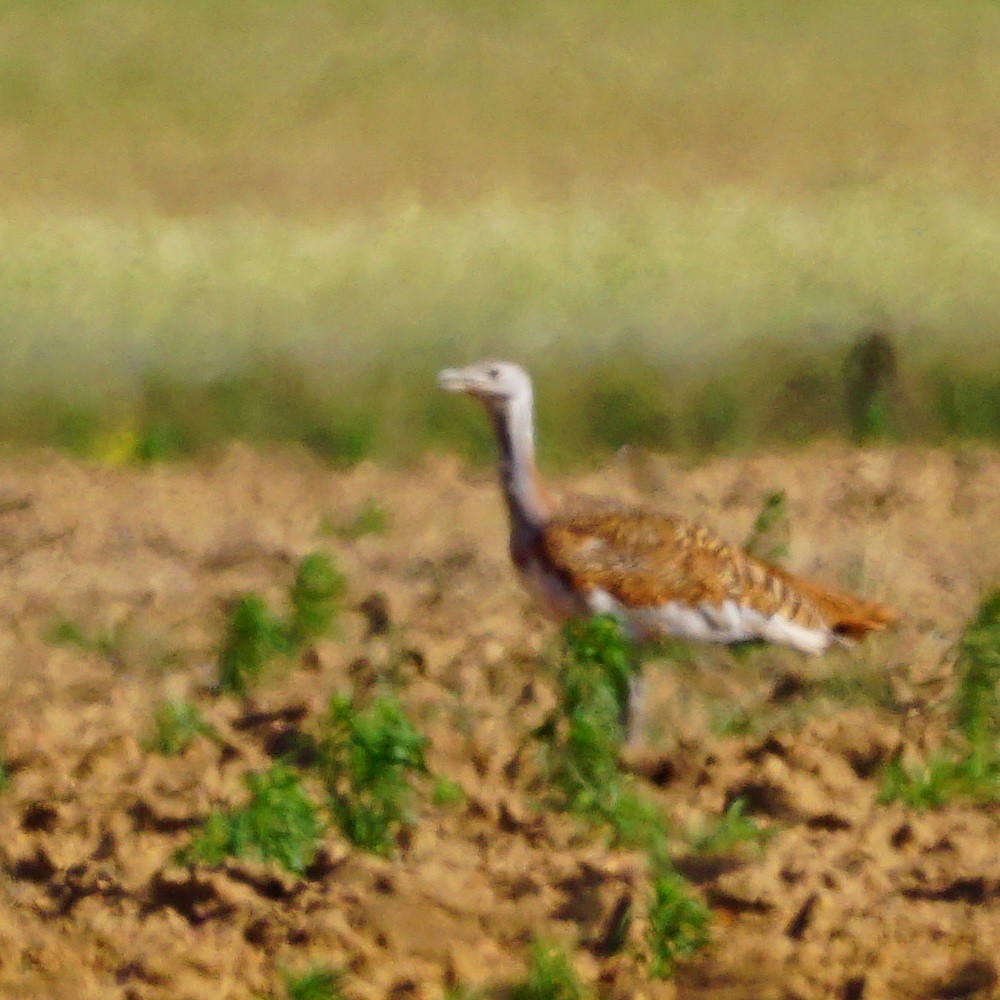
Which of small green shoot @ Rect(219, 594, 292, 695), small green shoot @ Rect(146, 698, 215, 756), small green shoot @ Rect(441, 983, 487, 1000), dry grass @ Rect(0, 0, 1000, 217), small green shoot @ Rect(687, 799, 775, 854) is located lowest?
small green shoot @ Rect(441, 983, 487, 1000)

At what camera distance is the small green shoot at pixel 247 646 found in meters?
6.97

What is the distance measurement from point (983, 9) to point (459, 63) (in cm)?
350

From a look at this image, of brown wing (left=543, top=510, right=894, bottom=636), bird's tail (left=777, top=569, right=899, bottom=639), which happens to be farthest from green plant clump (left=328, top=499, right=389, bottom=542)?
bird's tail (left=777, top=569, right=899, bottom=639)

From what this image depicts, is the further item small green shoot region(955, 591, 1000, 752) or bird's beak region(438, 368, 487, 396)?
bird's beak region(438, 368, 487, 396)

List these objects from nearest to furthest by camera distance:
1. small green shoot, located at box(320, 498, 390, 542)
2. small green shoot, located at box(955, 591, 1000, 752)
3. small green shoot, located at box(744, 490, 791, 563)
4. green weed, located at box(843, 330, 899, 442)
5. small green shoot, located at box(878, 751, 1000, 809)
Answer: small green shoot, located at box(878, 751, 1000, 809) < small green shoot, located at box(955, 591, 1000, 752) < small green shoot, located at box(744, 490, 791, 563) < small green shoot, located at box(320, 498, 390, 542) < green weed, located at box(843, 330, 899, 442)

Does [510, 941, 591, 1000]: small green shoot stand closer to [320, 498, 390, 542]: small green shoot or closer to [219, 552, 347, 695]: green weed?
[219, 552, 347, 695]: green weed

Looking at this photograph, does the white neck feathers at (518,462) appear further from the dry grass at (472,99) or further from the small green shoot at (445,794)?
the dry grass at (472,99)

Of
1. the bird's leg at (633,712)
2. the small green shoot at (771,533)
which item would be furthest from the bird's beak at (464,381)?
the bird's leg at (633,712)

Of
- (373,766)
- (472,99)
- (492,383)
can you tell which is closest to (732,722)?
(492,383)

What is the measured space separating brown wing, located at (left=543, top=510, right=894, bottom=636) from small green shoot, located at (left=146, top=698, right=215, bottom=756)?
953 millimetres

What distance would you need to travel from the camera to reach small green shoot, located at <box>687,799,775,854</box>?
570cm

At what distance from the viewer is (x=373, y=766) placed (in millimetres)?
5625

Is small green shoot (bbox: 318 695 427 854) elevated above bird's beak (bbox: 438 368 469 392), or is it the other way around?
bird's beak (bbox: 438 368 469 392)

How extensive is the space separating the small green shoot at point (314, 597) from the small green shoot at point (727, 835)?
1.76 meters
